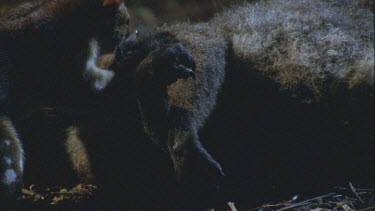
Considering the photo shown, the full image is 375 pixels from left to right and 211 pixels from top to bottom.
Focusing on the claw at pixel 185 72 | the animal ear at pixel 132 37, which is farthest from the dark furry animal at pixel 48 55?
the claw at pixel 185 72

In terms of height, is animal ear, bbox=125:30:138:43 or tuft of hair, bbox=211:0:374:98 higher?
animal ear, bbox=125:30:138:43

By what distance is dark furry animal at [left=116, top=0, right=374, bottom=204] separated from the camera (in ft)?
11.3

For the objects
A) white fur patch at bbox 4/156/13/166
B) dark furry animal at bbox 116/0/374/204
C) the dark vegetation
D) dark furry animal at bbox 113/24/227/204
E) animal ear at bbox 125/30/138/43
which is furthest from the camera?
animal ear at bbox 125/30/138/43

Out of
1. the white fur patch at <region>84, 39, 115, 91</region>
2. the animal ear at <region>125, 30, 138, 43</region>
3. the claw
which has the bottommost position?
the claw

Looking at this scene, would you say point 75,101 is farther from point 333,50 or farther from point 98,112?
point 333,50

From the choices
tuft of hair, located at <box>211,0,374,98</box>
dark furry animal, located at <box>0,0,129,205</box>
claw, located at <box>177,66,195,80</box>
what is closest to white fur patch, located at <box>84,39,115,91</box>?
dark furry animal, located at <box>0,0,129,205</box>

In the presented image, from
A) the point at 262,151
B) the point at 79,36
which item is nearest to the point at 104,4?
the point at 79,36

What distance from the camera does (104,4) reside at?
3.38 meters

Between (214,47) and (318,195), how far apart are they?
140 cm

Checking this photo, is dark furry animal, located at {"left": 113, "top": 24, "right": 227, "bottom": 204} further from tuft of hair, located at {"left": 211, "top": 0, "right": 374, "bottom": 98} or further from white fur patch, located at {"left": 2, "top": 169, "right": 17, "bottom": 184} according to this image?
white fur patch, located at {"left": 2, "top": 169, "right": 17, "bottom": 184}

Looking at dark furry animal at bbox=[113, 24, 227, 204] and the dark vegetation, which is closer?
dark furry animal at bbox=[113, 24, 227, 204]

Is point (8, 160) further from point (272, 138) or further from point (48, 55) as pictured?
point (272, 138)

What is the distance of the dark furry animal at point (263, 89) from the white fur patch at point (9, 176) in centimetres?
87

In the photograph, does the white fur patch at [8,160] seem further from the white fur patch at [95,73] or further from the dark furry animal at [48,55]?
the white fur patch at [95,73]
